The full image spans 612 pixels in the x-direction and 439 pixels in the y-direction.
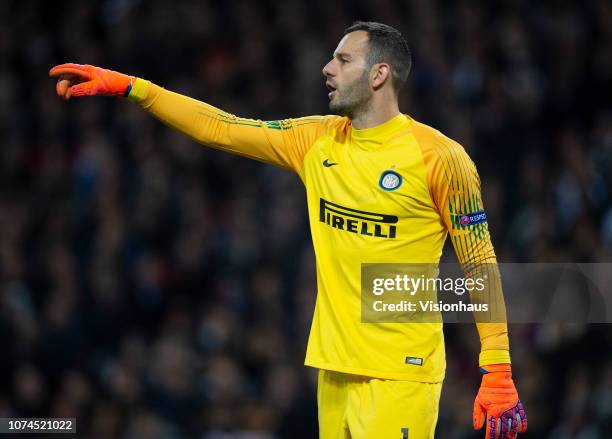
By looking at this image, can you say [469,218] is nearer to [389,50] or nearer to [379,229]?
[379,229]

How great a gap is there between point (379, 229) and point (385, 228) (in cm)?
3

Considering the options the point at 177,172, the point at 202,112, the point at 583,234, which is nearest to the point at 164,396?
the point at 177,172

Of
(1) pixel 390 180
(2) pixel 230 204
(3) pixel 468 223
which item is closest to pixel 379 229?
(1) pixel 390 180

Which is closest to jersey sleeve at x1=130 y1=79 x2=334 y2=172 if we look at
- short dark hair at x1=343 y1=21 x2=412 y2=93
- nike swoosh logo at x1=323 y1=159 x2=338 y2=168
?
nike swoosh logo at x1=323 y1=159 x2=338 y2=168

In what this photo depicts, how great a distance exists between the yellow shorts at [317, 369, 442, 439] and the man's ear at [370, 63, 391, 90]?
1240mm

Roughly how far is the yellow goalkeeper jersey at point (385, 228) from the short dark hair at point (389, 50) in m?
0.21

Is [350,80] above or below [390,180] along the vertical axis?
above

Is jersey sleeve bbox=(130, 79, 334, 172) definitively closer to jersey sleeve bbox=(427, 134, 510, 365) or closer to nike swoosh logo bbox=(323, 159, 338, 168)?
nike swoosh logo bbox=(323, 159, 338, 168)

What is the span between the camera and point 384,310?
458cm

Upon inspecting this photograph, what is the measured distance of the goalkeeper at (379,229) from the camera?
4.51 meters

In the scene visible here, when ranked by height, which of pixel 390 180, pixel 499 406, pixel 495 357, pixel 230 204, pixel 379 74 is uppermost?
pixel 230 204

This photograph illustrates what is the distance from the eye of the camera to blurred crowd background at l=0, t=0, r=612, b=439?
8.31m

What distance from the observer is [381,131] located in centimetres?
471

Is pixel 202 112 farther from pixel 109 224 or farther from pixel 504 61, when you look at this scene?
pixel 504 61
